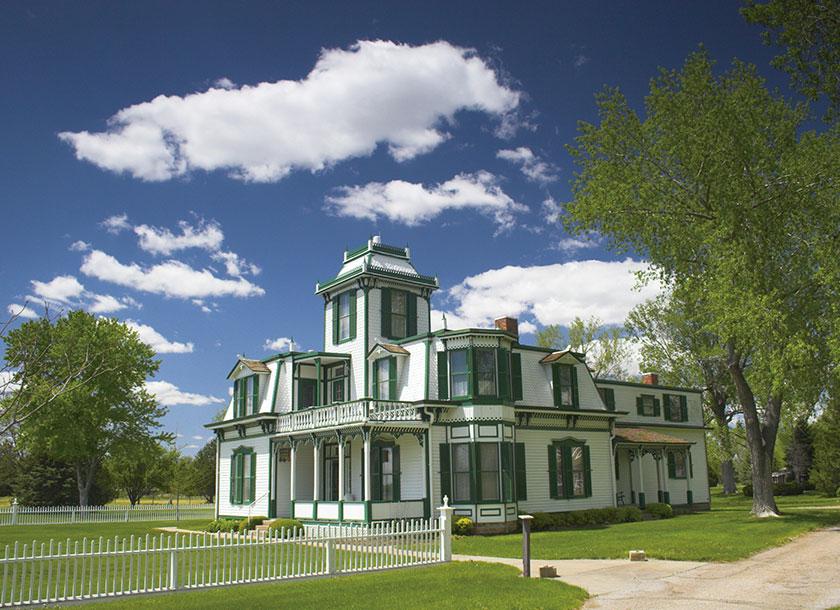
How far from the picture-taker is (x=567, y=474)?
94.3 ft

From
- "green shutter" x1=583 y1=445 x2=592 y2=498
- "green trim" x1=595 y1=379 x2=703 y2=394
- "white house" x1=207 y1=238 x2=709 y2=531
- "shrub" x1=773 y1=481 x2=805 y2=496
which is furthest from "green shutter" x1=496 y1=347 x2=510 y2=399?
"shrub" x1=773 y1=481 x2=805 y2=496

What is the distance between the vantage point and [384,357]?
2856cm

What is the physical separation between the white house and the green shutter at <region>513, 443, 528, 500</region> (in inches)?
3.1

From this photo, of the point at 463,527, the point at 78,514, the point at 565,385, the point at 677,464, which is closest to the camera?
the point at 463,527

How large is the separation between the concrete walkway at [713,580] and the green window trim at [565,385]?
12.1 meters

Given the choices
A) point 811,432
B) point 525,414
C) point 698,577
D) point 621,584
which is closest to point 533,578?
point 621,584

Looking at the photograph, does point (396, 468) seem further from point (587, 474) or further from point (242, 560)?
point (242, 560)

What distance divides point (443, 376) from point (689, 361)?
26649 millimetres

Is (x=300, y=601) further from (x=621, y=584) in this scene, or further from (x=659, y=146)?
(x=659, y=146)

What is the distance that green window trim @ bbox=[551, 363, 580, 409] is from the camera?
96.0 feet

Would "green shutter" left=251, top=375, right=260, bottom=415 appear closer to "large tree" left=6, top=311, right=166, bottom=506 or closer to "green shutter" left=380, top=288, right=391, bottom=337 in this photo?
"green shutter" left=380, top=288, right=391, bottom=337

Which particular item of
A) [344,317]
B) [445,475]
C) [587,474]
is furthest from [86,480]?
[587,474]

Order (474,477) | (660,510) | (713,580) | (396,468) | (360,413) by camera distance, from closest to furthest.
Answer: (713,580) < (474,477) < (360,413) < (396,468) < (660,510)

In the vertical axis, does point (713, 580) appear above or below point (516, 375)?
below
